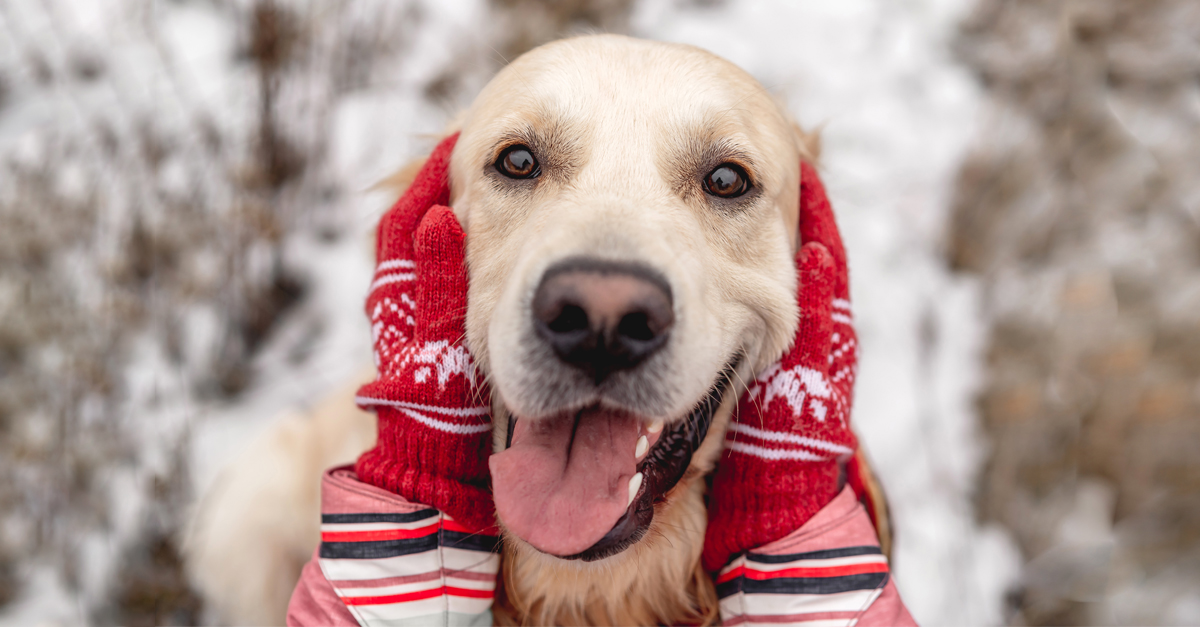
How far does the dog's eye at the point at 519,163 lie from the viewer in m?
1.83

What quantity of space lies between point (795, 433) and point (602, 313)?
673 millimetres

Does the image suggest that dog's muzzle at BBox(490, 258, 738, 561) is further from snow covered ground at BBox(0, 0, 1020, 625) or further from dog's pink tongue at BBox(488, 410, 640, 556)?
snow covered ground at BBox(0, 0, 1020, 625)

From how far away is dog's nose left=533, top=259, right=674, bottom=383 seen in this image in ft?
4.46

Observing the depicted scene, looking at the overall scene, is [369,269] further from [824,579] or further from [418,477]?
[824,579]

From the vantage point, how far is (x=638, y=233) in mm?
1517

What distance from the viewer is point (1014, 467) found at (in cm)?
337

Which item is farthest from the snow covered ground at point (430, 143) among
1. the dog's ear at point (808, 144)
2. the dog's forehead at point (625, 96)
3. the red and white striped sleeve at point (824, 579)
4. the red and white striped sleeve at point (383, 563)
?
the red and white striped sleeve at point (824, 579)

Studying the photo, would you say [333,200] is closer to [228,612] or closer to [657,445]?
[228,612]

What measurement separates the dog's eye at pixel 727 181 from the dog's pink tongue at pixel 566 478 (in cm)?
65

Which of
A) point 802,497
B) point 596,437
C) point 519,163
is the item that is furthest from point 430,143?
point 802,497

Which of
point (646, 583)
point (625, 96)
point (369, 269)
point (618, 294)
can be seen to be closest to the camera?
point (618, 294)

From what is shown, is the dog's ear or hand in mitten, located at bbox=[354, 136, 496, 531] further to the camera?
the dog's ear

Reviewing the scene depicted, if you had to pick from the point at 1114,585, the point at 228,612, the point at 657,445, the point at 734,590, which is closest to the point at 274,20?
the point at 228,612

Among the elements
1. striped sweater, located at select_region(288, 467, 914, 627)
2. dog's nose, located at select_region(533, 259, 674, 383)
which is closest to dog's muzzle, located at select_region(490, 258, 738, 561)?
dog's nose, located at select_region(533, 259, 674, 383)
